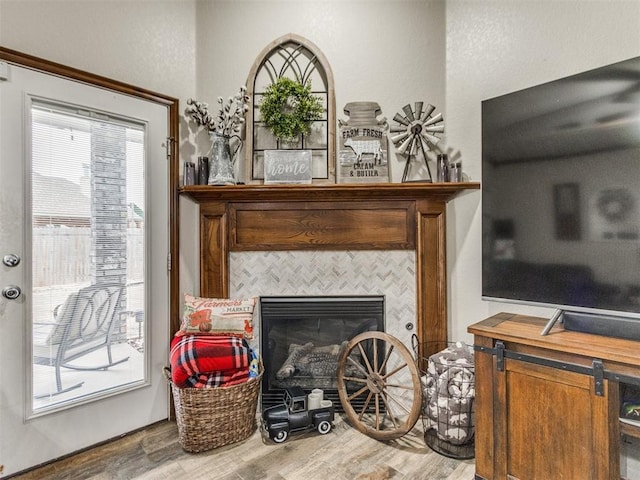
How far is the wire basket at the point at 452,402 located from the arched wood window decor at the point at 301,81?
132cm

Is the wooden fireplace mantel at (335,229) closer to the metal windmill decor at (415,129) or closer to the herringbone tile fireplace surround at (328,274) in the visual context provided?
the herringbone tile fireplace surround at (328,274)

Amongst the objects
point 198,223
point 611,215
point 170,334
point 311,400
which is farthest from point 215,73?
point 611,215

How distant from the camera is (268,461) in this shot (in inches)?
70.1

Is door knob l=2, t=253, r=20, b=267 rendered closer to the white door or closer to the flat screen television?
the white door

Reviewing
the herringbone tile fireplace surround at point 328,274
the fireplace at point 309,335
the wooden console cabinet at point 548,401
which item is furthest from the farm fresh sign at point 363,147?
the wooden console cabinet at point 548,401

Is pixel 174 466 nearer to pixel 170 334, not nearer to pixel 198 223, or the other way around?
pixel 170 334

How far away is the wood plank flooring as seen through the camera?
1.68 m

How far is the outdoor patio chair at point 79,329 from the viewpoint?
69.7 inches

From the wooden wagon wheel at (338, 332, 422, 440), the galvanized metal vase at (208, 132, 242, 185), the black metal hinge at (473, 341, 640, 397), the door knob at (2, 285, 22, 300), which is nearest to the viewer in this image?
the black metal hinge at (473, 341, 640, 397)

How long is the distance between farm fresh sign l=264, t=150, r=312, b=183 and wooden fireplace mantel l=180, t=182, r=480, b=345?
0.38 ft

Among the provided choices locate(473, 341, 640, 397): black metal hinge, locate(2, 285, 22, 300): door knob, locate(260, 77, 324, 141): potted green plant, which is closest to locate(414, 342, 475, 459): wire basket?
locate(473, 341, 640, 397): black metal hinge

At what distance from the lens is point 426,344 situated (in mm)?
2201

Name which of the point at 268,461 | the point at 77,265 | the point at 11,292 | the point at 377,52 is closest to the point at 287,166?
the point at 377,52

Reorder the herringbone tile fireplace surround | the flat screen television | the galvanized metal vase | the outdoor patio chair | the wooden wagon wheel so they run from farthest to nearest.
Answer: the herringbone tile fireplace surround < the galvanized metal vase < the wooden wagon wheel < the outdoor patio chair < the flat screen television
